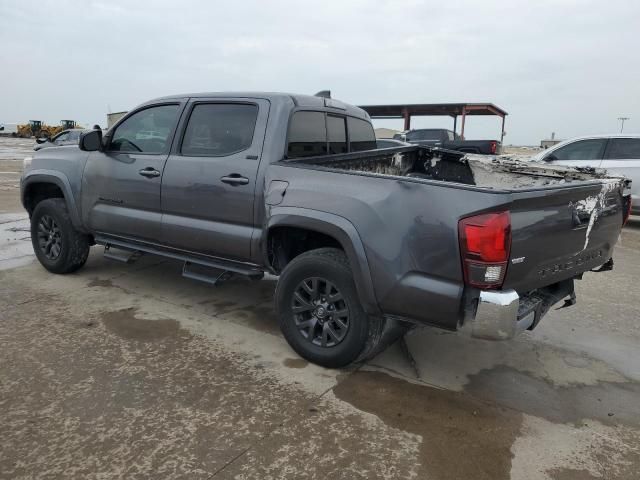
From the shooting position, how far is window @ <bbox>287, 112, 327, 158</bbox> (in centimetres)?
389

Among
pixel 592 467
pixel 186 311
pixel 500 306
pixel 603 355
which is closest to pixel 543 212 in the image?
pixel 500 306

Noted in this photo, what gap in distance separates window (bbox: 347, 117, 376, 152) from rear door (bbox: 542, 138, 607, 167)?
5656mm

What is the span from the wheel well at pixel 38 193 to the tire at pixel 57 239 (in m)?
0.17

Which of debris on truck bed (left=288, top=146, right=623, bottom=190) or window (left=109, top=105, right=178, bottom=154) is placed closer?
debris on truck bed (left=288, top=146, right=623, bottom=190)

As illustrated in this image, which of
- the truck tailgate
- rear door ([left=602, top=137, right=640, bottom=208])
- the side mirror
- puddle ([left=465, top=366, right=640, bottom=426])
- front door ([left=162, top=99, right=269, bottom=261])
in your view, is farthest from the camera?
rear door ([left=602, top=137, right=640, bottom=208])

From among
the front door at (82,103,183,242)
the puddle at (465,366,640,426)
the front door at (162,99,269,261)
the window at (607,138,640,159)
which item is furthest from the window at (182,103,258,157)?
the window at (607,138,640,159)

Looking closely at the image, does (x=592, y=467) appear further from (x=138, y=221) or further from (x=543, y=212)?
(x=138, y=221)

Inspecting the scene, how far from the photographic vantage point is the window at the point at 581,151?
9.34 meters

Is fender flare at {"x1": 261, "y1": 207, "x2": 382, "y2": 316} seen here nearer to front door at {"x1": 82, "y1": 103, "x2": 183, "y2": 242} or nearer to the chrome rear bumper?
the chrome rear bumper

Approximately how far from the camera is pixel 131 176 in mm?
4473

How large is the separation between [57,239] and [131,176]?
146cm

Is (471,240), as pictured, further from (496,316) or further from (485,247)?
(496,316)

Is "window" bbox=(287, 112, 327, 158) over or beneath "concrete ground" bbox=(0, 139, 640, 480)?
over

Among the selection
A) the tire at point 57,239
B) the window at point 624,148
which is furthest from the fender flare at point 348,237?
the window at point 624,148
